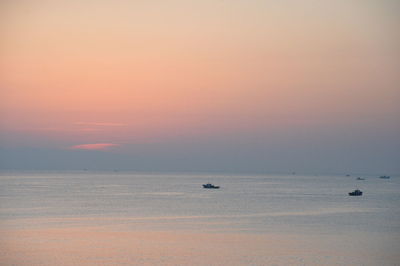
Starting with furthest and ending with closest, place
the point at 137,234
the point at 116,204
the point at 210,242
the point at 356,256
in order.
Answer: the point at 116,204
the point at 137,234
the point at 210,242
the point at 356,256

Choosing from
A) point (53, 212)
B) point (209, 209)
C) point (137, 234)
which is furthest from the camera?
point (209, 209)

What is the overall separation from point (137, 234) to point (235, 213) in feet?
90.3

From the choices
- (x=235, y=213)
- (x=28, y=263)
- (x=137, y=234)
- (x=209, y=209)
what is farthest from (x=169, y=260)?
(x=209, y=209)

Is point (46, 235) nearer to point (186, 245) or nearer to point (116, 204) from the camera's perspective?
point (186, 245)

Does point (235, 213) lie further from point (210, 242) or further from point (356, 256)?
point (356, 256)

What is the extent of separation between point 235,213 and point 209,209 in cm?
734

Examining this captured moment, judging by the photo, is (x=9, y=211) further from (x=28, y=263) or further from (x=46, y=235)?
(x=28, y=263)

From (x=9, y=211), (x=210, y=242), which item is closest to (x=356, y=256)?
(x=210, y=242)

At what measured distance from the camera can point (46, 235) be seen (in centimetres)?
5669

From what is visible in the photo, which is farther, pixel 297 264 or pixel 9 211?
pixel 9 211

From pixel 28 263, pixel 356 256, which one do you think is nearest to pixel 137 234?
pixel 28 263

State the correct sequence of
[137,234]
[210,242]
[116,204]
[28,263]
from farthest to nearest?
[116,204]
[137,234]
[210,242]
[28,263]

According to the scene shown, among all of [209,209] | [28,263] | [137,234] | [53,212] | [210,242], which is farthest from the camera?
[209,209]

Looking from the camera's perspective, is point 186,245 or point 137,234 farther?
point 137,234
